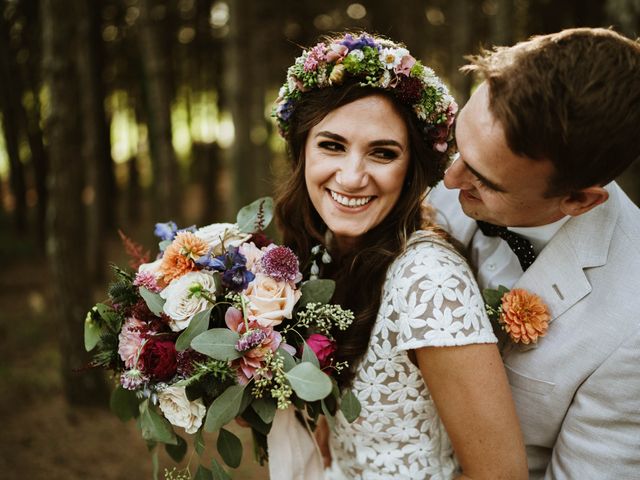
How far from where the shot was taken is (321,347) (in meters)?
1.99

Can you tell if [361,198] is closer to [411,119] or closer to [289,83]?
[411,119]

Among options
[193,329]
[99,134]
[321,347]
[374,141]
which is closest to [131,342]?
[193,329]

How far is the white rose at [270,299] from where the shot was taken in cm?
197

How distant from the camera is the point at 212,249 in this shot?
2287 millimetres

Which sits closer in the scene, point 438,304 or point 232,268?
point 438,304

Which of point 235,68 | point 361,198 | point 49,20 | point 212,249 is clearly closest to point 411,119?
point 361,198

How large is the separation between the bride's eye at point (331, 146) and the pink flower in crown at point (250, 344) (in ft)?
2.65

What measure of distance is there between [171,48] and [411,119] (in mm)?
13260

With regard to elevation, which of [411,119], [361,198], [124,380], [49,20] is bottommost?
[124,380]

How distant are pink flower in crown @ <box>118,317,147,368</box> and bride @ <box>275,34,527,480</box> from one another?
0.81 m

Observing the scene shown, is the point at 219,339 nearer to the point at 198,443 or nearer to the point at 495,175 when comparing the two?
the point at 198,443

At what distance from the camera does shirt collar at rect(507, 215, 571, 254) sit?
226 cm

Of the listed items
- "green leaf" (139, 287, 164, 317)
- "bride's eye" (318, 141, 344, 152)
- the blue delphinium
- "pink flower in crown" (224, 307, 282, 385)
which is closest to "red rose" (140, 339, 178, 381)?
"green leaf" (139, 287, 164, 317)

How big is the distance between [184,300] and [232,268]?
8.9 inches
